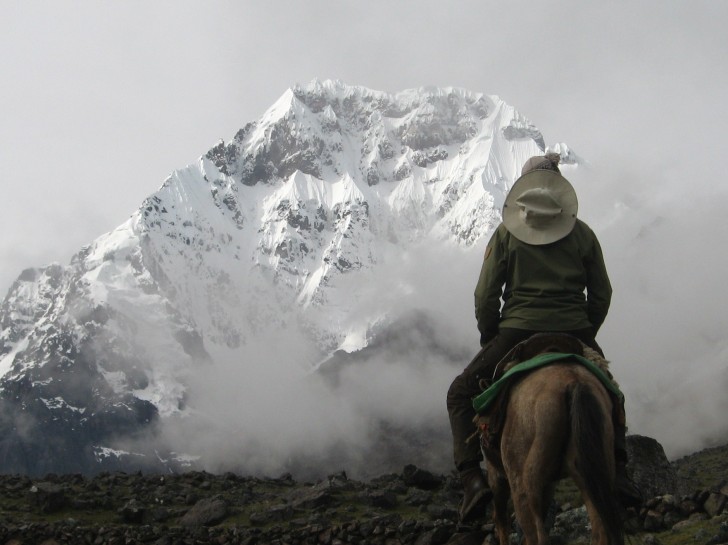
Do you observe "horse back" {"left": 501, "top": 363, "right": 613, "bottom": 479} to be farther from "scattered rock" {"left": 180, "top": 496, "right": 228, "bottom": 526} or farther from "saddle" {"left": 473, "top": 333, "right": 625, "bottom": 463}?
"scattered rock" {"left": 180, "top": 496, "right": 228, "bottom": 526}

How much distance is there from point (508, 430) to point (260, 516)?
1120 cm

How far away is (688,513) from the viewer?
13.5 m

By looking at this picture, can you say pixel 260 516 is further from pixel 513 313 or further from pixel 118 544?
pixel 513 313

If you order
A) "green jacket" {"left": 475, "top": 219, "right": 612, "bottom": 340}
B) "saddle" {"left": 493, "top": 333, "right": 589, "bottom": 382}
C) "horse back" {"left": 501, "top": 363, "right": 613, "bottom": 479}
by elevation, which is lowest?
"horse back" {"left": 501, "top": 363, "right": 613, "bottom": 479}

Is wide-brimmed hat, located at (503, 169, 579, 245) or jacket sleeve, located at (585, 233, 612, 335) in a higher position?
wide-brimmed hat, located at (503, 169, 579, 245)

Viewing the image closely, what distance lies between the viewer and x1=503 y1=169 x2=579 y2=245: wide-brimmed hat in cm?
886

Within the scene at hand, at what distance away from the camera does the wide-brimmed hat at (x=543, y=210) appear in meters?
8.86

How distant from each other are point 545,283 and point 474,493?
9.41 ft

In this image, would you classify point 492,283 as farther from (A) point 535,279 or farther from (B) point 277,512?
(B) point 277,512

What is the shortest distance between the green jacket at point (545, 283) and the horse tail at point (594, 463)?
179 cm

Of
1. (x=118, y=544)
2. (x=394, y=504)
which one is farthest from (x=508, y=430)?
(x=394, y=504)

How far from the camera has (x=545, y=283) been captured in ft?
28.8

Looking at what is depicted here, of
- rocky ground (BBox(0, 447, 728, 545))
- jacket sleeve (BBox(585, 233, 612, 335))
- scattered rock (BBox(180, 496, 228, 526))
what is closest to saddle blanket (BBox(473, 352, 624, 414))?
jacket sleeve (BBox(585, 233, 612, 335))

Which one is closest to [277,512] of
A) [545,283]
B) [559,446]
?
[545,283]
